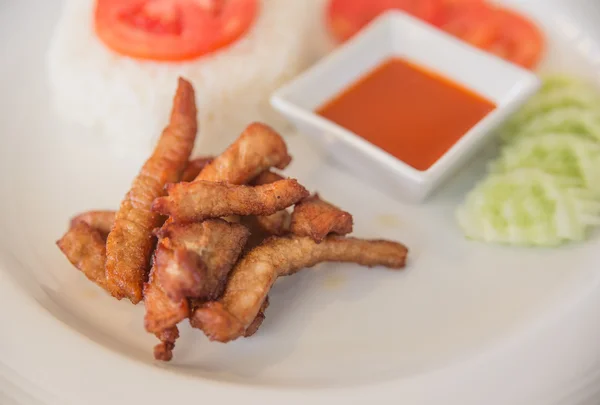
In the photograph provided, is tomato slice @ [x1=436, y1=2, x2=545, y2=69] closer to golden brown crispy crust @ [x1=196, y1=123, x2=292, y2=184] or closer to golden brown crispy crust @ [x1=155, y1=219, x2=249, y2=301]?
golden brown crispy crust @ [x1=196, y1=123, x2=292, y2=184]

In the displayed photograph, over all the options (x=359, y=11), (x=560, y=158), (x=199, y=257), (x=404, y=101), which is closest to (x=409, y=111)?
(x=404, y=101)

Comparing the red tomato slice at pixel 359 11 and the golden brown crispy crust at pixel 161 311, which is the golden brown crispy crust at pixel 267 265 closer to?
the golden brown crispy crust at pixel 161 311

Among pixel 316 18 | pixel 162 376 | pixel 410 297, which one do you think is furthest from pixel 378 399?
pixel 316 18

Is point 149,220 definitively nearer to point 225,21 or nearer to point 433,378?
point 433,378

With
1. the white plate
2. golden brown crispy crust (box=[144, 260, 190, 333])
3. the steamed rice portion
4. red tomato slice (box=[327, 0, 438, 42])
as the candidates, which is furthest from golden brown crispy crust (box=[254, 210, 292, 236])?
red tomato slice (box=[327, 0, 438, 42])

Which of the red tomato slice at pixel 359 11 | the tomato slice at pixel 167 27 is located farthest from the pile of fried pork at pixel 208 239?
the red tomato slice at pixel 359 11
